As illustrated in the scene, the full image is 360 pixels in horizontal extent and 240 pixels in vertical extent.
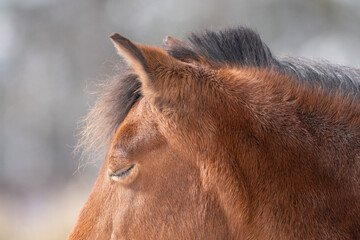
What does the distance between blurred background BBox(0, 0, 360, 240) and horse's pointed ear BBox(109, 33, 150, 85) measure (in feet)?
39.3

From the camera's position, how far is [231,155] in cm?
195

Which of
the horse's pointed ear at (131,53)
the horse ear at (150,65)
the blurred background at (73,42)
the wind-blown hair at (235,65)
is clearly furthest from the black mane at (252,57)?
the blurred background at (73,42)

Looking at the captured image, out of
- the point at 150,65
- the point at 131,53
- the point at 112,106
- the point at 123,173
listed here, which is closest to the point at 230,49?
the point at 150,65

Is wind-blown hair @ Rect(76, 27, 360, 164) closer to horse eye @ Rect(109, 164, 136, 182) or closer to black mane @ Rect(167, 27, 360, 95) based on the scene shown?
black mane @ Rect(167, 27, 360, 95)

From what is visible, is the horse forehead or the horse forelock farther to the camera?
the horse forelock

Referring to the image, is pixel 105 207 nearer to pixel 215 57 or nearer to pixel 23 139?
pixel 215 57

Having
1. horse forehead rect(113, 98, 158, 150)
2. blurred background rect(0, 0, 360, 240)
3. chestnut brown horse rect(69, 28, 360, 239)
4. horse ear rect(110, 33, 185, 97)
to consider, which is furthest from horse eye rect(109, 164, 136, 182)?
blurred background rect(0, 0, 360, 240)

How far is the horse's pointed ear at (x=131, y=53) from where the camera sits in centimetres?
189

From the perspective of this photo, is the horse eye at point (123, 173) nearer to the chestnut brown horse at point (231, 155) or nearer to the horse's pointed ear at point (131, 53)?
the chestnut brown horse at point (231, 155)

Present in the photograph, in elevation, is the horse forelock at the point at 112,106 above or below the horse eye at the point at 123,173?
above

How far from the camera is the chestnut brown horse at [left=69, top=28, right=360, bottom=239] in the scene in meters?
1.85

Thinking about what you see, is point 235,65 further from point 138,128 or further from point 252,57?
point 138,128

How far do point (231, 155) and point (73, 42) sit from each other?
17243 mm

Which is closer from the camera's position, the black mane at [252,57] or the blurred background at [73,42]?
the black mane at [252,57]
